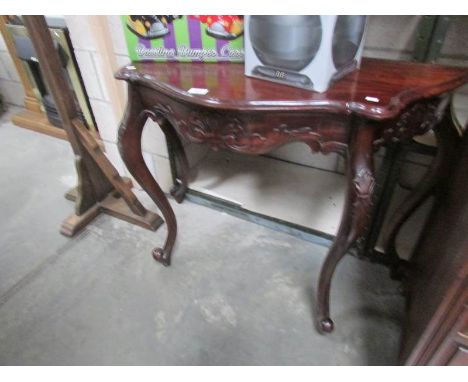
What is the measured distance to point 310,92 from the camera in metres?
0.65

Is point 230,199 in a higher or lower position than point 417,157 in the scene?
lower

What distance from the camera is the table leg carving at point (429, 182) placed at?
0.79m

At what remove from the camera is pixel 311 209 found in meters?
1.24

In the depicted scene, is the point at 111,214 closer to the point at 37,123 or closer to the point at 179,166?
the point at 179,166

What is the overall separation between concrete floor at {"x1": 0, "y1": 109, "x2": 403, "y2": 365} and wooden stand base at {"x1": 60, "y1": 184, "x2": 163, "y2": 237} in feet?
0.10

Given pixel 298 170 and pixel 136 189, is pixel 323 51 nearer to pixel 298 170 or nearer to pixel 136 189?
pixel 298 170

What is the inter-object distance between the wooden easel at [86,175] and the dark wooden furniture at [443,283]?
3.01 ft

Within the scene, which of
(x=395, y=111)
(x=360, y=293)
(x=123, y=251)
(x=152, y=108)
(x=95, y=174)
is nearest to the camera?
(x=395, y=111)

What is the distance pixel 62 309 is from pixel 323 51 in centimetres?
104

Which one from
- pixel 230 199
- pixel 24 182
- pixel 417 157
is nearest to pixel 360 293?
pixel 417 157

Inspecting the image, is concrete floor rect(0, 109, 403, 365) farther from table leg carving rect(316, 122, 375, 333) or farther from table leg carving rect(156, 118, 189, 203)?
table leg carving rect(316, 122, 375, 333)

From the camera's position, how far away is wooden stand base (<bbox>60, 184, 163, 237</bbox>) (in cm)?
129

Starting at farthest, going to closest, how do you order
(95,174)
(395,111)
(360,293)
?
(95,174) → (360,293) → (395,111)

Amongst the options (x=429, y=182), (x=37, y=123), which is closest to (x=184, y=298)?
(x=429, y=182)
